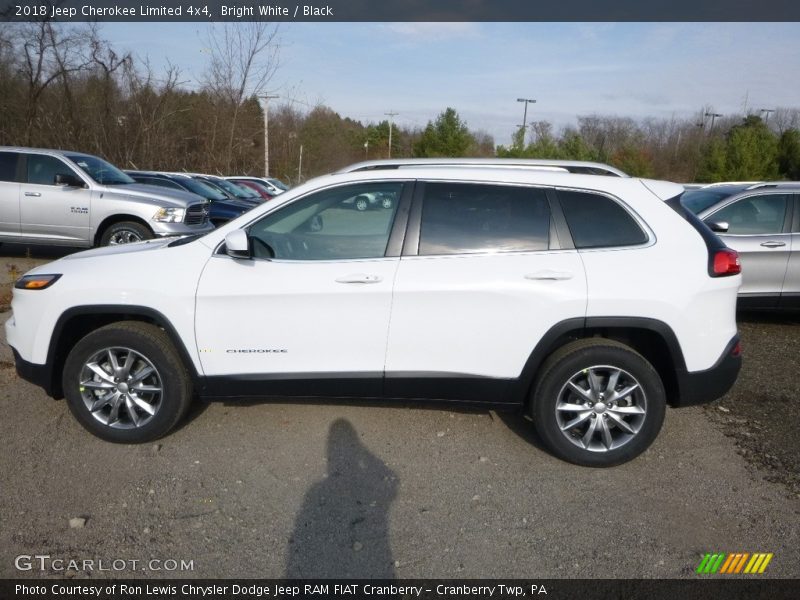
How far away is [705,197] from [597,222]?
4978 mm

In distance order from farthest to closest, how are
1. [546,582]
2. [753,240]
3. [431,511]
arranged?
[753,240]
[431,511]
[546,582]

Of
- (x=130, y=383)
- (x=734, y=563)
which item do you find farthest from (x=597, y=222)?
(x=130, y=383)

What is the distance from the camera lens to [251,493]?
3.54 metres

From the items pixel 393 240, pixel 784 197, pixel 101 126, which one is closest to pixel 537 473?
pixel 393 240

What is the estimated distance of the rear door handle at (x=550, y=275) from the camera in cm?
374

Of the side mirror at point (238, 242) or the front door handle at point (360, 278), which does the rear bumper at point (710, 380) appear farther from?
the side mirror at point (238, 242)

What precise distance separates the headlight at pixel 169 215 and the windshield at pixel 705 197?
7215 mm

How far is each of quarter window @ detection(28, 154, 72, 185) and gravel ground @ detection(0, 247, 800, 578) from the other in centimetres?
616

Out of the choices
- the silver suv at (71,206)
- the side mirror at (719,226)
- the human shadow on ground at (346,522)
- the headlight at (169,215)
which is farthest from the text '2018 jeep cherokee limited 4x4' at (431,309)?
the silver suv at (71,206)

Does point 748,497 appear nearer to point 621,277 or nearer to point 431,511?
point 621,277

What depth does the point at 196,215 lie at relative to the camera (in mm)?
10344

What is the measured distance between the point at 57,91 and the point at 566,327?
99.0 feet

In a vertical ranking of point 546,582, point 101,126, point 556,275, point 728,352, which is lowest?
point 546,582

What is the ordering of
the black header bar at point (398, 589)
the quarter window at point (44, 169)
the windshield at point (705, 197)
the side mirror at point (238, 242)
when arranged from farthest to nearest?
1. the quarter window at point (44, 169)
2. the windshield at point (705, 197)
3. the side mirror at point (238, 242)
4. the black header bar at point (398, 589)
